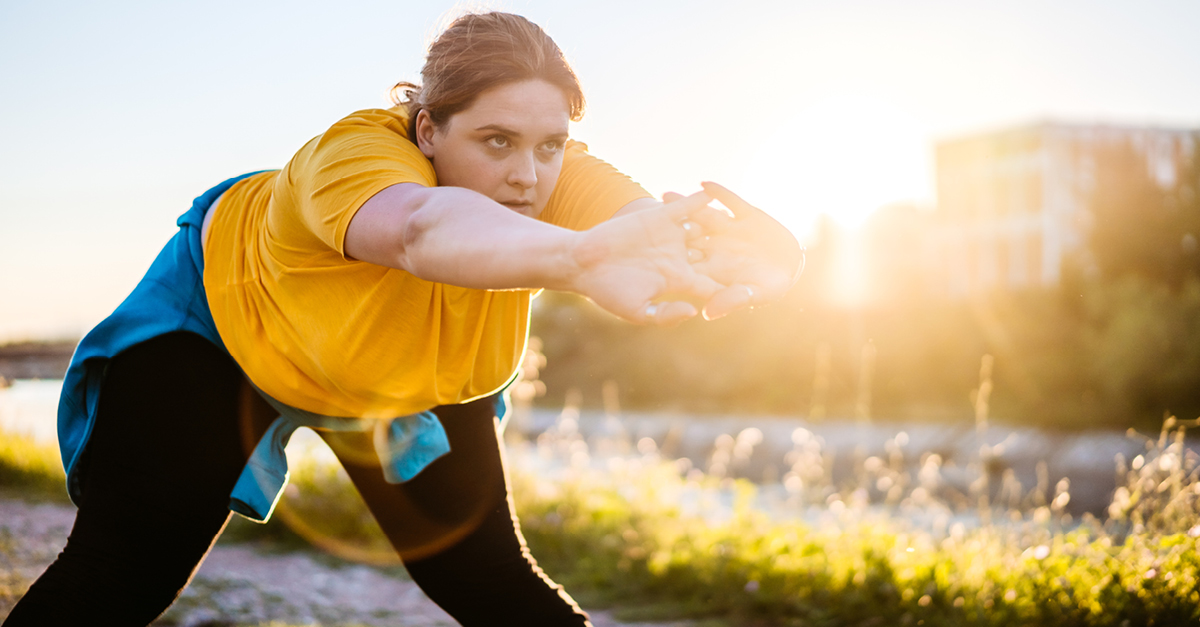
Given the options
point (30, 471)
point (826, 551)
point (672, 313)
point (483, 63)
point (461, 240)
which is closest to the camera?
point (672, 313)

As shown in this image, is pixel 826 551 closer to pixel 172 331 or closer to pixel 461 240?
pixel 172 331

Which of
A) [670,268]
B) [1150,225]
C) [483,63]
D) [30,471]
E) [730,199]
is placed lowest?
[30,471]

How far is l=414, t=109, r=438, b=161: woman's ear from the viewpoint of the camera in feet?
5.29

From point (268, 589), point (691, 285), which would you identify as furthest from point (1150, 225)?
point (691, 285)

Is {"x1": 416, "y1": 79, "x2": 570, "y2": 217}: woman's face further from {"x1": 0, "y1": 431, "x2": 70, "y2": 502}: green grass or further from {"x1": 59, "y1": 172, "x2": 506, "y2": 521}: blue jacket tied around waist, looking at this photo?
{"x1": 0, "y1": 431, "x2": 70, "y2": 502}: green grass

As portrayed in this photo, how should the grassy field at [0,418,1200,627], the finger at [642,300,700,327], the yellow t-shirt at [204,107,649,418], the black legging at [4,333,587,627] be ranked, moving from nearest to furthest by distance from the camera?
the finger at [642,300,700,327]
the yellow t-shirt at [204,107,649,418]
the black legging at [4,333,587,627]
the grassy field at [0,418,1200,627]

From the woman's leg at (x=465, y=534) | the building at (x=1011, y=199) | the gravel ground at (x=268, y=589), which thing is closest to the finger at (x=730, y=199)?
the woman's leg at (x=465, y=534)

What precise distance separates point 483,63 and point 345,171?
343 millimetres

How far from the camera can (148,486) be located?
1606 mm

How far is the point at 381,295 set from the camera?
1.55 metres

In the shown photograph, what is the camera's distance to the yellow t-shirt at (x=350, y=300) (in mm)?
1461

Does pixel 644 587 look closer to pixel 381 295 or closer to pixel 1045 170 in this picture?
pixel 381 295

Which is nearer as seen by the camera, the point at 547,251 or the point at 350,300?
the point at 547,251

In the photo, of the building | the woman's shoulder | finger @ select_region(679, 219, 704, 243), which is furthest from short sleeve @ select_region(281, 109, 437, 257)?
the building
